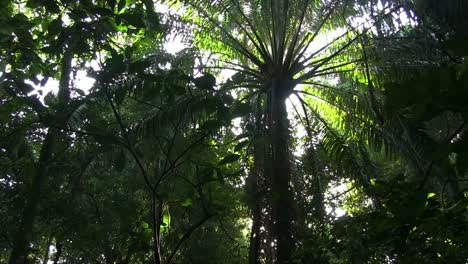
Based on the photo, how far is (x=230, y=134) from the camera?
9562 millimetres

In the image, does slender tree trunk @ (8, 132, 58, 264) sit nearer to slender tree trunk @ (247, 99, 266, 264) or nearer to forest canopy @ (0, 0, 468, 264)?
forest canopy @ (0, 0, 468, 264)

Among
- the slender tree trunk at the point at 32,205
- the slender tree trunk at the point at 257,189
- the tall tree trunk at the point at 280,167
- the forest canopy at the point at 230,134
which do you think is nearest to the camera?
the forest canopy at the point at 230,134

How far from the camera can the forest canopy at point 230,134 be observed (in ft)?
6.66

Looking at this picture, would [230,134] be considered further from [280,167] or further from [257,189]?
[257,189]

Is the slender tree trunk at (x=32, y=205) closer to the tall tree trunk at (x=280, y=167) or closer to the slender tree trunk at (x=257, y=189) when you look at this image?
the slender tree trunk at (x=257, y=189)

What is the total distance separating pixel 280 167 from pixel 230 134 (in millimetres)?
3068

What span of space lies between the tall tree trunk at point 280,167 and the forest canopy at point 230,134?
3 centimetres

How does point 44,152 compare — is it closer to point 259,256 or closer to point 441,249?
point 259,256

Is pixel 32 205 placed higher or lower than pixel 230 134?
lower

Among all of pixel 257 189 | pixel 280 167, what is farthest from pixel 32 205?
pixel 280 167

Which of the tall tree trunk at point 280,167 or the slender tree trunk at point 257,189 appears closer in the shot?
the slender tree trunk at point 257,189

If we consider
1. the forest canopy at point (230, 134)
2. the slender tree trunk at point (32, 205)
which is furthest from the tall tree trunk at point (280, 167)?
the slender tree trunk at point (32, 205)

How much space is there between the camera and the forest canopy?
203cm

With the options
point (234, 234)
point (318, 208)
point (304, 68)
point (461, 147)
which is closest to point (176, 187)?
point (461, 147)
